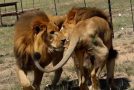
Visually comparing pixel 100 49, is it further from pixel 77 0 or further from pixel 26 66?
pixel 77 0

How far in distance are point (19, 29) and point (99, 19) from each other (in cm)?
125

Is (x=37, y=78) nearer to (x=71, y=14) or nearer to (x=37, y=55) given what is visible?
(x=37, y=55)

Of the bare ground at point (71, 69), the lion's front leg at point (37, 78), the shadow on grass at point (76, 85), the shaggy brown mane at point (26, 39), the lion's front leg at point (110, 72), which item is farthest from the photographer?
the bare ground at point (71, 69)

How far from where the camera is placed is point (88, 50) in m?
5.91

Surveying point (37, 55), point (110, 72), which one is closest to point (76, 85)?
point (110, 72)

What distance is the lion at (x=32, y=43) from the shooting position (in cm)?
564

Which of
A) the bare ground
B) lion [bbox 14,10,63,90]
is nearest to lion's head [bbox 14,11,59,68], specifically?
lion [bbox 14,10,63,90]

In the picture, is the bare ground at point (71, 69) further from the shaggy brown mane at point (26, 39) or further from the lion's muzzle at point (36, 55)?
the lion's muzzle at point (36, 55)

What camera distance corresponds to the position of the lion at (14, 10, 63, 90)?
18.5 feet

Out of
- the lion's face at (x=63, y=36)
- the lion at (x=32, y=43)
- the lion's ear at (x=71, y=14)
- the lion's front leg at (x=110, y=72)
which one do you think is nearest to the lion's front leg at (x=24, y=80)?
the lion at (x=32, y=43)

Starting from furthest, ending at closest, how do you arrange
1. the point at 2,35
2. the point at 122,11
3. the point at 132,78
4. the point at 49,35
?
the point at 122,11, the point at 2,35, the point at 132,78, the point at 49,35

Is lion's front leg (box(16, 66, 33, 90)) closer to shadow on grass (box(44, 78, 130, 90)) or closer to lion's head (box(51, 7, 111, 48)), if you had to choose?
lion's head (box(51, 7, 111, 48))

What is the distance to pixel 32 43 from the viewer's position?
18.7ft

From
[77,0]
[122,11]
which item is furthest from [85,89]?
[77,0]
